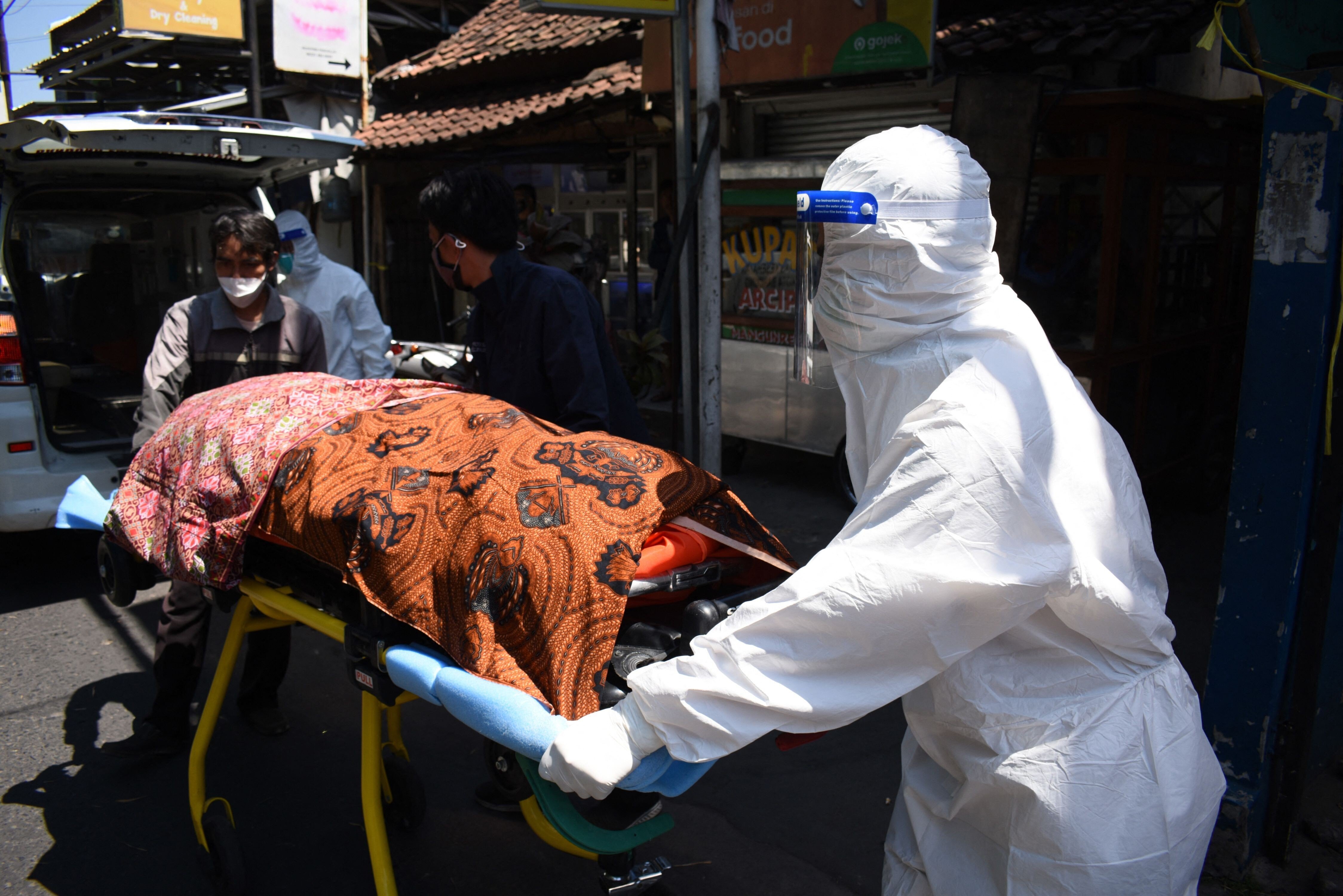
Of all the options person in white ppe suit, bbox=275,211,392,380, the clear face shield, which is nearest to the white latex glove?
the clear face shield

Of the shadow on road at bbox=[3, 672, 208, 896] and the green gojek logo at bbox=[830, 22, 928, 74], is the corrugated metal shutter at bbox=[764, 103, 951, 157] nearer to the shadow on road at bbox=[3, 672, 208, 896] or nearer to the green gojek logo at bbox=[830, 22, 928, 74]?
the green gojek logo at bbox=[830, 22, 928, 74]

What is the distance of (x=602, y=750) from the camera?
55.7 inches

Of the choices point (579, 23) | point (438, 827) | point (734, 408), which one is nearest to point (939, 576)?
point (438, 827)

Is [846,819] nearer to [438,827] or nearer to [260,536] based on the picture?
[438,827]

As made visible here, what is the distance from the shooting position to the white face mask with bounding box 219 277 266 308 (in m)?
3.33

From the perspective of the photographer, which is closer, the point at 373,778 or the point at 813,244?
the point at 813,244

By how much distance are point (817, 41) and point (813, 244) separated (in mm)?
4171

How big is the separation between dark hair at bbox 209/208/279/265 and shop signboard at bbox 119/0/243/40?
255 inches

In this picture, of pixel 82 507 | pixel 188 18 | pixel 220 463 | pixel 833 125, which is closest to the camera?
pixel 220 463

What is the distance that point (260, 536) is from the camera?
7.43ft

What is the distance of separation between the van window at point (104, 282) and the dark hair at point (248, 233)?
2.04 meters

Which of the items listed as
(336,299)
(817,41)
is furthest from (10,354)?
(817,41)

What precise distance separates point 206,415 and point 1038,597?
2048mm

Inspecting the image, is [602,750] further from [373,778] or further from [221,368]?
[221,368]
